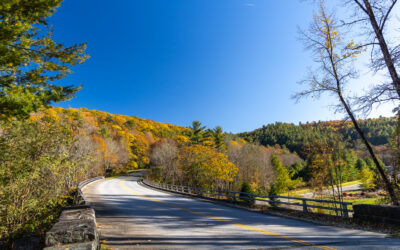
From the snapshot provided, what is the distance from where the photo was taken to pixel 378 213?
24.6 ft

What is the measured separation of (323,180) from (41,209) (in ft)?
67.3

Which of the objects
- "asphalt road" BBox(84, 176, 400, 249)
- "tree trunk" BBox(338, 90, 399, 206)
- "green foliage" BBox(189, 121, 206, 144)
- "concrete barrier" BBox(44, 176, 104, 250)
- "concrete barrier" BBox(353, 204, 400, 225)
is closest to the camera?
"concrete barrier" BBox(44, 176, 104, 250)

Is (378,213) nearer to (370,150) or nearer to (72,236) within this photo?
(370,150)

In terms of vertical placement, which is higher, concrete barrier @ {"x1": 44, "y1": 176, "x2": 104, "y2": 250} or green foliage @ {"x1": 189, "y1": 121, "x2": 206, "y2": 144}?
green foliage @ {"x1": 189, "y1": 121, "x2": 206, "y2": 144}

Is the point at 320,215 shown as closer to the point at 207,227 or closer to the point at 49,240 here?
the point at 207,227

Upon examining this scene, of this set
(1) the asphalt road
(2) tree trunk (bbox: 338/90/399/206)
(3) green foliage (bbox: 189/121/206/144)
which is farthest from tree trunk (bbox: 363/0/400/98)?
(3) green foliage (bbox: 189/121/206/144)

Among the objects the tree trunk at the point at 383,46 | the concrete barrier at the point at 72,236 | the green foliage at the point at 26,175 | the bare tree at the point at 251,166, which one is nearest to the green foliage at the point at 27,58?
the green foliage at the point at 26,175

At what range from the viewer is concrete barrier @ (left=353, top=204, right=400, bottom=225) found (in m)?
7.00

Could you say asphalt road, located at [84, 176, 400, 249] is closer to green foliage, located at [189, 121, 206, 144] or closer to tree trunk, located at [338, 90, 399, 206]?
tree trunk, located at [338, 90, 399, 206]

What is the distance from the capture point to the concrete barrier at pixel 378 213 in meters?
7.00

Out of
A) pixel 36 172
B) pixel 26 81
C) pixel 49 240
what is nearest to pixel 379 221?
pixel 49 240

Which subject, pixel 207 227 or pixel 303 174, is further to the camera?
pixel 303 174

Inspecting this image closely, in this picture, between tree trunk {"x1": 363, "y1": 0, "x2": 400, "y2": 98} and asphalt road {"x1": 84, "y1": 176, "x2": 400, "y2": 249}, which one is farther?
tree trunk {"x1": 363, "y1": 0, "x2": 400, "y2": 98}

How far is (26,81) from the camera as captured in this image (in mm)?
7238
